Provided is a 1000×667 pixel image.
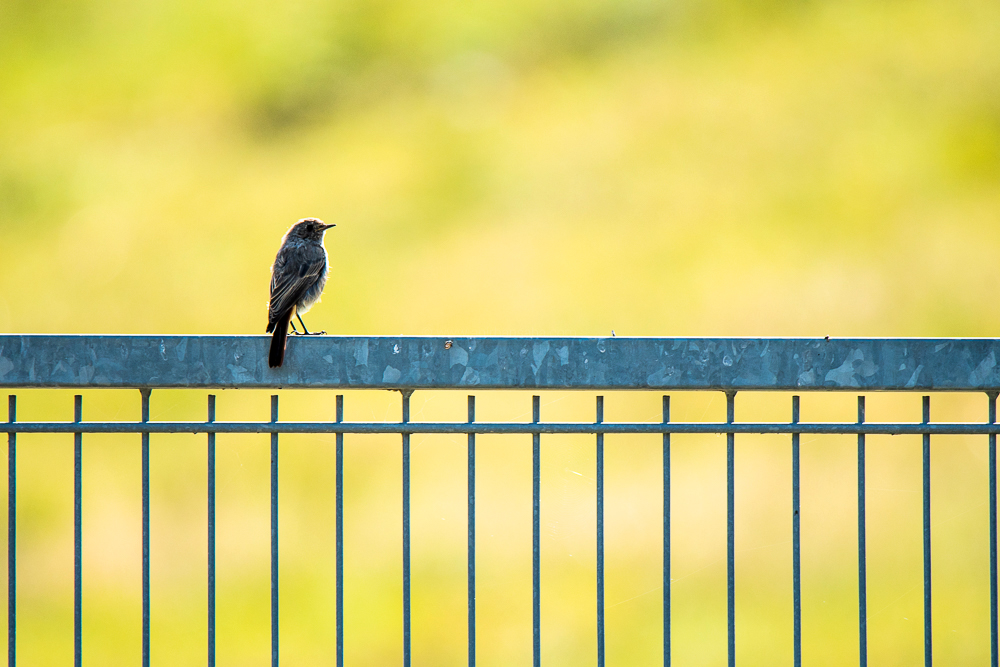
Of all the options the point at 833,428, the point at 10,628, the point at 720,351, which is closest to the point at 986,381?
the point at 833,428

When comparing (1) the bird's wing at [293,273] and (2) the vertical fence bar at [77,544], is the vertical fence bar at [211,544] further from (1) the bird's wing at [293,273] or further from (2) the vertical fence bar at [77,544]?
(1) the bird's wing at [293,273]

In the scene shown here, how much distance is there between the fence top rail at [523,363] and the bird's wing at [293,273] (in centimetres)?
185

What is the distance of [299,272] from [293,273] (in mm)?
39

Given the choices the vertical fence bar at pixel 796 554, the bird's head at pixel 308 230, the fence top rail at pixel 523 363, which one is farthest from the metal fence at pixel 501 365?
the bird's head at pixel 308 230

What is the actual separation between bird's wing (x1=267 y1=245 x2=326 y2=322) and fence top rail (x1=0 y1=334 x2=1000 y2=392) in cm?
185

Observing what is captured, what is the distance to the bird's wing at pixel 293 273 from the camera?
4625 mm

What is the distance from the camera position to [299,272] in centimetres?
507

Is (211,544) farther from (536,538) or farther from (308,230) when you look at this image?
(308,230)

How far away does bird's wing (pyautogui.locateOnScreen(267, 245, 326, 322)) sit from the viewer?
4.62 metres

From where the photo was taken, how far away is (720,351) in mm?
2580

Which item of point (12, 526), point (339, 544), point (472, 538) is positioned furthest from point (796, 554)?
point (12, 526)

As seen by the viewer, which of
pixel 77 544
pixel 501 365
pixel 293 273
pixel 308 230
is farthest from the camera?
pixel 308 230

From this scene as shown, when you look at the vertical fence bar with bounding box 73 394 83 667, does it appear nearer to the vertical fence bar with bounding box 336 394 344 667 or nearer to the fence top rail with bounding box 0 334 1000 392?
the fence top rail with bounding box 0 334 1000 392

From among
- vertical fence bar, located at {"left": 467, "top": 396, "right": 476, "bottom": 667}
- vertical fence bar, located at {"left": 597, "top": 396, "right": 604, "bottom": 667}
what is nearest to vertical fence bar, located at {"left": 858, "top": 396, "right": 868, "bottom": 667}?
vertical fence bar, located at {"left": 597, "top": 396, "right": 604, "bottom": 667}
